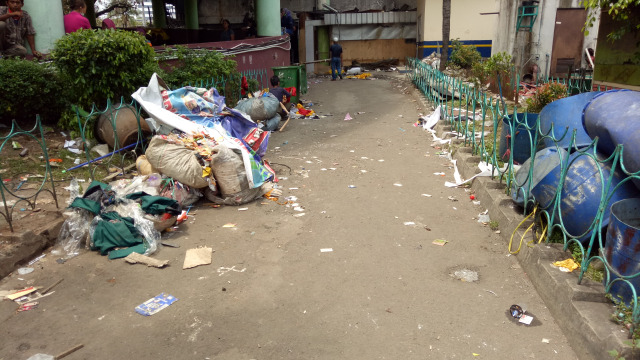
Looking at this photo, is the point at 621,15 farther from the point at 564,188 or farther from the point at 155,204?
the point at 155,204

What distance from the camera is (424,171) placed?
6652 mm

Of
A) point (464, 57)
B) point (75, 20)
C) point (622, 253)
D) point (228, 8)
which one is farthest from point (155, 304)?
point (228, 8)

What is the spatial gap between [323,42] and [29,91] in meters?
18.8

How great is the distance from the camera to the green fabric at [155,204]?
14.5ft

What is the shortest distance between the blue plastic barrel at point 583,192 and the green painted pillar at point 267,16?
11.8 metres

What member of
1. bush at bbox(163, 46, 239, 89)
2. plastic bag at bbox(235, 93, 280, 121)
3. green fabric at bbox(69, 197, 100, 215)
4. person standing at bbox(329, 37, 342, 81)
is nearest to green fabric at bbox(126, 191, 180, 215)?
green fabric at bbox(69, 197, 100, 215)

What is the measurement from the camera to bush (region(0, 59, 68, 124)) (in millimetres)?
6254

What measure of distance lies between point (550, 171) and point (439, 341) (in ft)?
6.14

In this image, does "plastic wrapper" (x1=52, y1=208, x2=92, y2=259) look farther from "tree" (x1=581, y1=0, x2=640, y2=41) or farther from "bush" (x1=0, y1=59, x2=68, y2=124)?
"tree" (x1=581, y1=0, x2=640, y2=41)

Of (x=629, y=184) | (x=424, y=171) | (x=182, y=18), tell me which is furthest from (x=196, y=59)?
(x=182, y=18)

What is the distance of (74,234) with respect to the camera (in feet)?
14.1

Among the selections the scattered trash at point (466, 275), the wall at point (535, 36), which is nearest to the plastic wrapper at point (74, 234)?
the scattered trash at point (466, 275)

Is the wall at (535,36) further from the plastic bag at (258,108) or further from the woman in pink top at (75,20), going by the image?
the woman in pink top at (75,20)

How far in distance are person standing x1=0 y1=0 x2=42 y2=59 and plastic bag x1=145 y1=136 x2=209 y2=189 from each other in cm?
377
